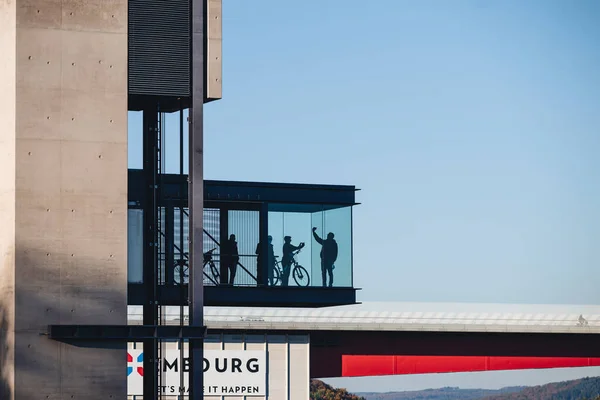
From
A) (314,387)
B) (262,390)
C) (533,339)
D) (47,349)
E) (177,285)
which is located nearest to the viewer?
(47,349)

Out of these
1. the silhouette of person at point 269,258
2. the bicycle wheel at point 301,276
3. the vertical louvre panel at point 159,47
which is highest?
the vertical louvre panel at point 159,47

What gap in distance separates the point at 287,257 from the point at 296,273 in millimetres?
698

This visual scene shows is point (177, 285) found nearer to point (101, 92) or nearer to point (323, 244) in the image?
point (323, 244)

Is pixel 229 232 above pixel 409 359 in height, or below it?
above

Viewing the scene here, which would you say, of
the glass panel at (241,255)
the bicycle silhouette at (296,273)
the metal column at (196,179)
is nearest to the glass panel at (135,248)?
the metal column at (196,179)

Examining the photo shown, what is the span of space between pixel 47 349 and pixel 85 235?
320cm

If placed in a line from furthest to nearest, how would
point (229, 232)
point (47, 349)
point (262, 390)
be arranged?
point (262, 390) < point (229, 232) < point (47, 349)

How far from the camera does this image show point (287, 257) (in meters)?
61.4

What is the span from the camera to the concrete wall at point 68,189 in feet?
140

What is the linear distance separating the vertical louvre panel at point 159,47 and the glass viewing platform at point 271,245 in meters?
14.3

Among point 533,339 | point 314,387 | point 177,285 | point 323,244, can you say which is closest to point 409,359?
point 533,339

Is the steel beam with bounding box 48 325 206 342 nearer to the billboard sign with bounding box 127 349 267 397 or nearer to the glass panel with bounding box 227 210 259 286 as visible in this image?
the glass panel with bounding box 227 210 259 286

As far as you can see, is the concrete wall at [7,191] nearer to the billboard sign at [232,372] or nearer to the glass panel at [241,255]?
the glass panel at [241,255]

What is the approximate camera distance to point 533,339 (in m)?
72.4
